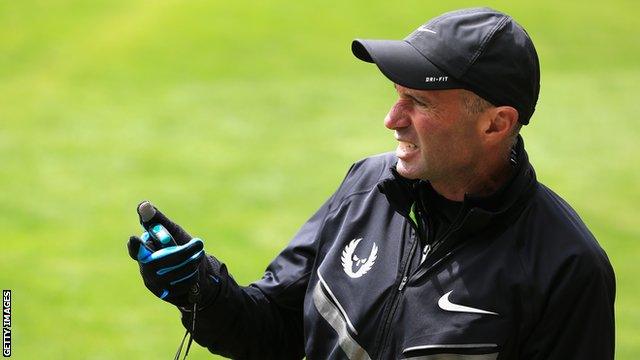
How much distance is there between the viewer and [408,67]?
10.3 ft

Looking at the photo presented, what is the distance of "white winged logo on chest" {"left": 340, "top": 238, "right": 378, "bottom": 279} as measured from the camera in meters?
3.34

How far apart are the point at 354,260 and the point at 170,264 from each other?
0.54m

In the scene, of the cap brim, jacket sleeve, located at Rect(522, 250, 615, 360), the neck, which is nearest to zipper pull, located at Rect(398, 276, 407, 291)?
the neck

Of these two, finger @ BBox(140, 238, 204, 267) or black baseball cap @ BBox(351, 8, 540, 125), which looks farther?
finger @ BBox(140, 238, 204, 267)

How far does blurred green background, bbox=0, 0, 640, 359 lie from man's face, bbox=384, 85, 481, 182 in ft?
14.4

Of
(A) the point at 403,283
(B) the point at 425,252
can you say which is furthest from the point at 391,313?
(B) the point at 425,252

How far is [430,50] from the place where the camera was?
3.15 m

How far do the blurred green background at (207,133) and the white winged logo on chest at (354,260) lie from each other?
161 inches

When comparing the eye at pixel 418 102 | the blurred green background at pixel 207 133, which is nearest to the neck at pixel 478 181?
the eye at pixel 418 102

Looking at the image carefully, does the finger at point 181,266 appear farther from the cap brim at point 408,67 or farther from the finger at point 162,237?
the cap brim at point 408,67

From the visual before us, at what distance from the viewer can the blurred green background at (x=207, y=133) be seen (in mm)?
8047

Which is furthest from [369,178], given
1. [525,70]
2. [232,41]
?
[232,41]

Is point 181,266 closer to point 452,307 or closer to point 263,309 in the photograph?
point 263,309

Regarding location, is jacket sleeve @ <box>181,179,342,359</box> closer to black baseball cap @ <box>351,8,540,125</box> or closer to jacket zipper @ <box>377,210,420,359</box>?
jacket zipper @ <box>377,210,420,359</box>
